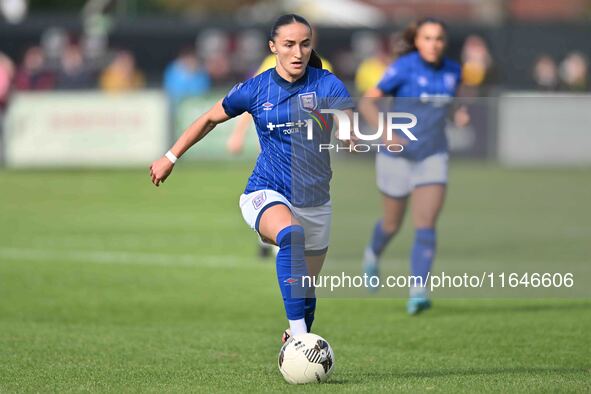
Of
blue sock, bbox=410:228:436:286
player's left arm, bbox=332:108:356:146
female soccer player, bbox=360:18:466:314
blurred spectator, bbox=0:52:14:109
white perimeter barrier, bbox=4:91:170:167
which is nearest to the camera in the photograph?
player's left arm, bbox=332:108:356:146

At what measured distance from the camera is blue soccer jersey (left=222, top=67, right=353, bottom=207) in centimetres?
770

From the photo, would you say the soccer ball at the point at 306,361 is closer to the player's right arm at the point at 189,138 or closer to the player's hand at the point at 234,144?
the player's right arm at the point at 189,138

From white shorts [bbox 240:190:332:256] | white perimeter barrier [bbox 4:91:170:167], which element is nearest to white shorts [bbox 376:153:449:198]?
white shorts [bbox 240:190:332:256]

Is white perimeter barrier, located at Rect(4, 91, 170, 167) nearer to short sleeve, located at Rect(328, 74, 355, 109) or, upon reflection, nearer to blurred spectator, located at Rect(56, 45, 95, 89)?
blurred spectator, located at Rect(56, 45, 95, 89)

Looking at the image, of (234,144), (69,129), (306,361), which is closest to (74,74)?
(69,129)

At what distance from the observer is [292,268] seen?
7602 mm

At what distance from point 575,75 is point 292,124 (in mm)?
23043

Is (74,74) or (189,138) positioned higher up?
(189,138)

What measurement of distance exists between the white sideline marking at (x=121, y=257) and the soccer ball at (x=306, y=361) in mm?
6921

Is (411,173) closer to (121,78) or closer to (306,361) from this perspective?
(306,361)

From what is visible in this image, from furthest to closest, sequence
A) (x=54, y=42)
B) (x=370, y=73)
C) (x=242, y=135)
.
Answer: (x=54, y=42), (x=370, y=73), (x=242, y=135)

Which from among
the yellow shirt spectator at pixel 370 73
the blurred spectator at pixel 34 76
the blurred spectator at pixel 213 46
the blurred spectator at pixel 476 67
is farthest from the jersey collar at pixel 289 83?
the blurred spectator at pixel 213 46

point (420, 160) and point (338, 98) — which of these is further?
point (420, 160)

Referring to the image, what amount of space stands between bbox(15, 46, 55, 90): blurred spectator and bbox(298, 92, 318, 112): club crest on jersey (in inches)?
902
